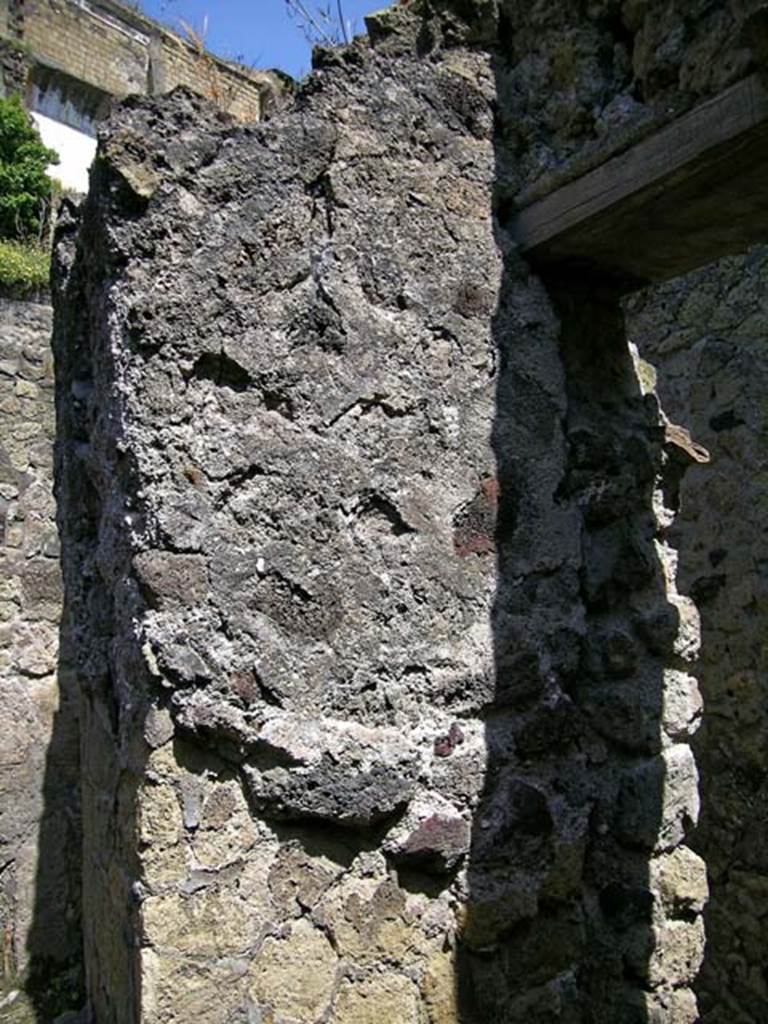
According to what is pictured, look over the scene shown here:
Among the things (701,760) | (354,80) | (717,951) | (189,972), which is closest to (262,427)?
(354,80)

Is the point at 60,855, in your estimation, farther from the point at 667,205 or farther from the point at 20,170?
the point at 20,170

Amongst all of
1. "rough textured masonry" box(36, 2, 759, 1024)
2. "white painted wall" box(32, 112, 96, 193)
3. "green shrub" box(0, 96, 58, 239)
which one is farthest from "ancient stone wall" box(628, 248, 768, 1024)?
"white painted wall" box(32, 112, 96, 193)

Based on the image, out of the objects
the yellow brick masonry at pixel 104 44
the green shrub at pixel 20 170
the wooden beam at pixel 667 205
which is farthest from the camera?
the yellow brick masonry at pixel 104 44

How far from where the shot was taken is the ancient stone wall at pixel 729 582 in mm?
3082

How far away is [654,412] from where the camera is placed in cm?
217

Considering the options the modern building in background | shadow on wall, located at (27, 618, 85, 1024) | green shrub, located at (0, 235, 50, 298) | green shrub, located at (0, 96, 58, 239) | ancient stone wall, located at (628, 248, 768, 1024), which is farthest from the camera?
the modern building in background

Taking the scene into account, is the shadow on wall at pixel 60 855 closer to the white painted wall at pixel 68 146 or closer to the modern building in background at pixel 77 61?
the modern building in background at pixel 77 61

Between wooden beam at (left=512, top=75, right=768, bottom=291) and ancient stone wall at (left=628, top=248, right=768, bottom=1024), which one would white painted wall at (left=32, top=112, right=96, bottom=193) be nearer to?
ancient stone wall at (left=628, top=248, right=768, bottom=1024)

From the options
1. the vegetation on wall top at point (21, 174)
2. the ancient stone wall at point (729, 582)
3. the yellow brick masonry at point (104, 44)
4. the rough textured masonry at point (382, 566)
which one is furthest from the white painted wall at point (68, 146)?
the rough textured masonry at point (382, 566)

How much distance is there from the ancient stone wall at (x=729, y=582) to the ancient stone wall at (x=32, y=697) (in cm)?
241

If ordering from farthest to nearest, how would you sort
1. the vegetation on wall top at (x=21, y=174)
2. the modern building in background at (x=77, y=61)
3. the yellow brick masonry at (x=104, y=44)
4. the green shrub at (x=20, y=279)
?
the yellow brick masonry at (x=104, y=44), the modern building in background at (x=77, y=61), the vegetation on wall top at (x=21, y=174), the green shrub at (x=20, y=279)

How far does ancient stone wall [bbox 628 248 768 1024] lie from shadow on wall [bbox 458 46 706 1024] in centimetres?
114

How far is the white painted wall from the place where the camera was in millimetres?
14531

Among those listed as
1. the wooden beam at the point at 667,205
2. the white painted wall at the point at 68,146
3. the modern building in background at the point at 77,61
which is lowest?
the wooden beam at the point at 667,205
